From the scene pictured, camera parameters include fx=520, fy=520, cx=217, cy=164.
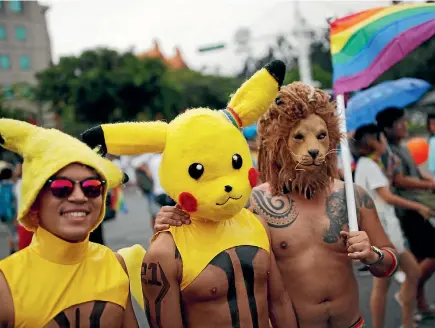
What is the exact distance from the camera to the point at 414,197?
452 cm

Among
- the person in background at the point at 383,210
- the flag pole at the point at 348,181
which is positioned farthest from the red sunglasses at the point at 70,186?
the person in background at the point at 383,210

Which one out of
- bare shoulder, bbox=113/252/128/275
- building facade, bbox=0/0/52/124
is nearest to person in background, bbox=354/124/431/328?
bare shoulder, bbox=113/252/128/275

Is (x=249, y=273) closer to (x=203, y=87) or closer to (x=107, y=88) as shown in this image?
(x=107, y=88)

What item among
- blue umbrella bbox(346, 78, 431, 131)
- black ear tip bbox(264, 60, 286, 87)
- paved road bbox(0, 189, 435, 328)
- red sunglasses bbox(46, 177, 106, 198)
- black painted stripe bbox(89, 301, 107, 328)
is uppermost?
blue umbrella bbox(346, 78, 431, 131)

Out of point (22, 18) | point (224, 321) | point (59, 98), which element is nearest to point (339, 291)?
point (224, 321)

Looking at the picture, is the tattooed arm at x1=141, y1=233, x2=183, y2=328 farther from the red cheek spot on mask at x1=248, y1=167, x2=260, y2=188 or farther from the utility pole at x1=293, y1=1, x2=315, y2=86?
the utility pole at x1=293, y1=1, x2=315, y2=86

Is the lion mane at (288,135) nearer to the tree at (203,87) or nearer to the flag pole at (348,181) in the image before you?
the flag pole at (348,181)

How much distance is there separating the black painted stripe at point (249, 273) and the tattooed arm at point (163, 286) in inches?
→ 11.4

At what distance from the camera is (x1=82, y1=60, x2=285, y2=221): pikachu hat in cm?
215

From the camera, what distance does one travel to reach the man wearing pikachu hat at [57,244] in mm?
1997

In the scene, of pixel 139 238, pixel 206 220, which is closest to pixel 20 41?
pixel 139 238

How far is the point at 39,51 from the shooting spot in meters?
51.3

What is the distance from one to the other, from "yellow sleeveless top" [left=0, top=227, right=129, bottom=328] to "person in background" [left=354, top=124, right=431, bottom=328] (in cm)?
255

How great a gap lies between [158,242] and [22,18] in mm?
52880
